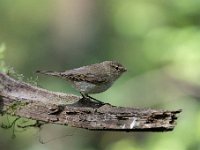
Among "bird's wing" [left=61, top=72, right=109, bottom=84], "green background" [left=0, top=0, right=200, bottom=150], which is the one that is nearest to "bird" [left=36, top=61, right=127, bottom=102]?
"bird's wing" [left=61, top=72, right=109, bottom=84]

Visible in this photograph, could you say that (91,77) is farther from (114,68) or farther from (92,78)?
(114,68)

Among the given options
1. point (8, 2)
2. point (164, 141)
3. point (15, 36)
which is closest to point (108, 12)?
point (15, 36)

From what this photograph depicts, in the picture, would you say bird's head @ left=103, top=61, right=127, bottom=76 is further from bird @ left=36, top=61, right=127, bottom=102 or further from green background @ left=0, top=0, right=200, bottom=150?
green background @ left=0, top=0, right=200, bottom=150

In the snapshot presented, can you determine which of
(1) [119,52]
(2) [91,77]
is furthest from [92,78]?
(1) [119,52]

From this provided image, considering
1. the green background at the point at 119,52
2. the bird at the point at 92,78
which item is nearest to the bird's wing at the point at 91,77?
the bird at the point at 92,78

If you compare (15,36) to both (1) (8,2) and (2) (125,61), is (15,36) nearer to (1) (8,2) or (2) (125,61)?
(1) (8,2)

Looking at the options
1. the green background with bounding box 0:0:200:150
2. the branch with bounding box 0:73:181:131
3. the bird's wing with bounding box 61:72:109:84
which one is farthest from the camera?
the green background with bounding box 0:0:200:150

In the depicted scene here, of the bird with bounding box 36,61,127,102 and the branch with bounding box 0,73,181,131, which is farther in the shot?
the bird with bounding box 36,61,127,102
